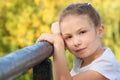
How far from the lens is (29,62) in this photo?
1174 mm

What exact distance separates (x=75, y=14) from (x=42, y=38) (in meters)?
0.27

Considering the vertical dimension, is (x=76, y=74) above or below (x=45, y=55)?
below

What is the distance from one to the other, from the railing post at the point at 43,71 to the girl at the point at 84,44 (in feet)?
0.63

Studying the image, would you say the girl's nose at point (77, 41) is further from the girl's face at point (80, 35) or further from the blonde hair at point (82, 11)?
the blonde hair at point (82, 11)

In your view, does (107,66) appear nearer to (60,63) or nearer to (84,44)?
(84,44)

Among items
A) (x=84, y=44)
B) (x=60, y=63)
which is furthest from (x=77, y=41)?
(x=60, y=63)

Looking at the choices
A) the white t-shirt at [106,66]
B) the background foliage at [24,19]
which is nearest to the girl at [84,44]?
the white t-shirt at [106,66]

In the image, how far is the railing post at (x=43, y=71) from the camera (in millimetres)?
1381

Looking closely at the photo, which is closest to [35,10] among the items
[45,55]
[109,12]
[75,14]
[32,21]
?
[32,21]

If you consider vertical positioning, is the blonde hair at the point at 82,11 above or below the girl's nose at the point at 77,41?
above

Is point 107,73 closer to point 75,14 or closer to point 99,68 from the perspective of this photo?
point 99,68

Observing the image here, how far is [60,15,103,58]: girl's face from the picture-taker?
1679mm

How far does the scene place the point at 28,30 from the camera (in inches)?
163

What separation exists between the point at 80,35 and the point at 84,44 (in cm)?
4
